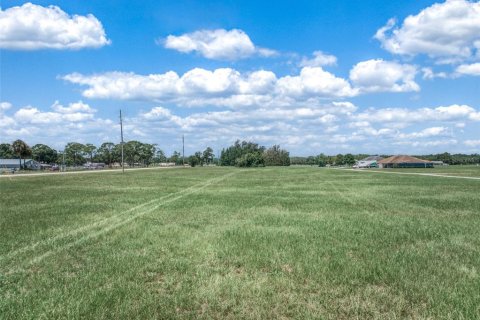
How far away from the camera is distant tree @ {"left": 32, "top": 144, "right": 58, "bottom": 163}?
182750mm

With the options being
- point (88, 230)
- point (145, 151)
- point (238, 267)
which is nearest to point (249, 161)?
point (145, 151)

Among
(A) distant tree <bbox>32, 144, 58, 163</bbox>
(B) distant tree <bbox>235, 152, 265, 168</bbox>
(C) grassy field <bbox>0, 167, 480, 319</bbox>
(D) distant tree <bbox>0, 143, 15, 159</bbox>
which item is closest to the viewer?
(C) grassy field <bbox>0, 167, 480, 319</bbox>

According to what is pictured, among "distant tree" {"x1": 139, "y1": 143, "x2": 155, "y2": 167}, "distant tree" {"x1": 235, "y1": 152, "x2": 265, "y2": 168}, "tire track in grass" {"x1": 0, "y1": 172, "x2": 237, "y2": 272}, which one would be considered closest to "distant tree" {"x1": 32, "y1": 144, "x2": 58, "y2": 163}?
"distant tree" {"x1": 139, "y1": 143, "x2": 155, "y2": 167}

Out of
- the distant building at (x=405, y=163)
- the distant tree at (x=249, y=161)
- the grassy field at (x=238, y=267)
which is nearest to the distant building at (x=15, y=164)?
the distant tree at (x=249, y=161)

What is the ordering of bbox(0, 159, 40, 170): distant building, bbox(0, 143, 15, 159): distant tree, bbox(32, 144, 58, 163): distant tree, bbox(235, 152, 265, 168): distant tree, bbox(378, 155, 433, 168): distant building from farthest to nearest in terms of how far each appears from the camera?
bbox(32, 144, 58, 163): distant tree, bbox(0, 143, 15, 159): distant tree, bbox(235, 152, 265, 168): distant tree, bbox(0, 159, 40, 170): distant building, bbox(378, 155, 433, 168): distant building

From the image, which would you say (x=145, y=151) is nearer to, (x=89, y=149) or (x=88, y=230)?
(x=89, y=149)

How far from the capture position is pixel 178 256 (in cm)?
888

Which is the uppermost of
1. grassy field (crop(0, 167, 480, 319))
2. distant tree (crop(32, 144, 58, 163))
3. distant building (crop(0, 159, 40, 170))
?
distant tree (crop(32, 144, 58, 163))

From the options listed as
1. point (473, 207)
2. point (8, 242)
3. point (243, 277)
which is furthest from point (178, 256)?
point (473, 207)

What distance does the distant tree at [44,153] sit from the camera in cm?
18275

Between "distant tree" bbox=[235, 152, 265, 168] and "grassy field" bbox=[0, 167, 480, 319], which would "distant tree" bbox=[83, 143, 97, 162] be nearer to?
"distant tree" bbox=[235, 152, 265, 168]

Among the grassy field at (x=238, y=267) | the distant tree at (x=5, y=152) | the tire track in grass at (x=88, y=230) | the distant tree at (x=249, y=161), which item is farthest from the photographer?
the distant tree at (x=5, y=152)

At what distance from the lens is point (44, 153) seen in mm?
183625

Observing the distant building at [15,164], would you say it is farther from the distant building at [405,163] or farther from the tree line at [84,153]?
the distant building at [405,163]
